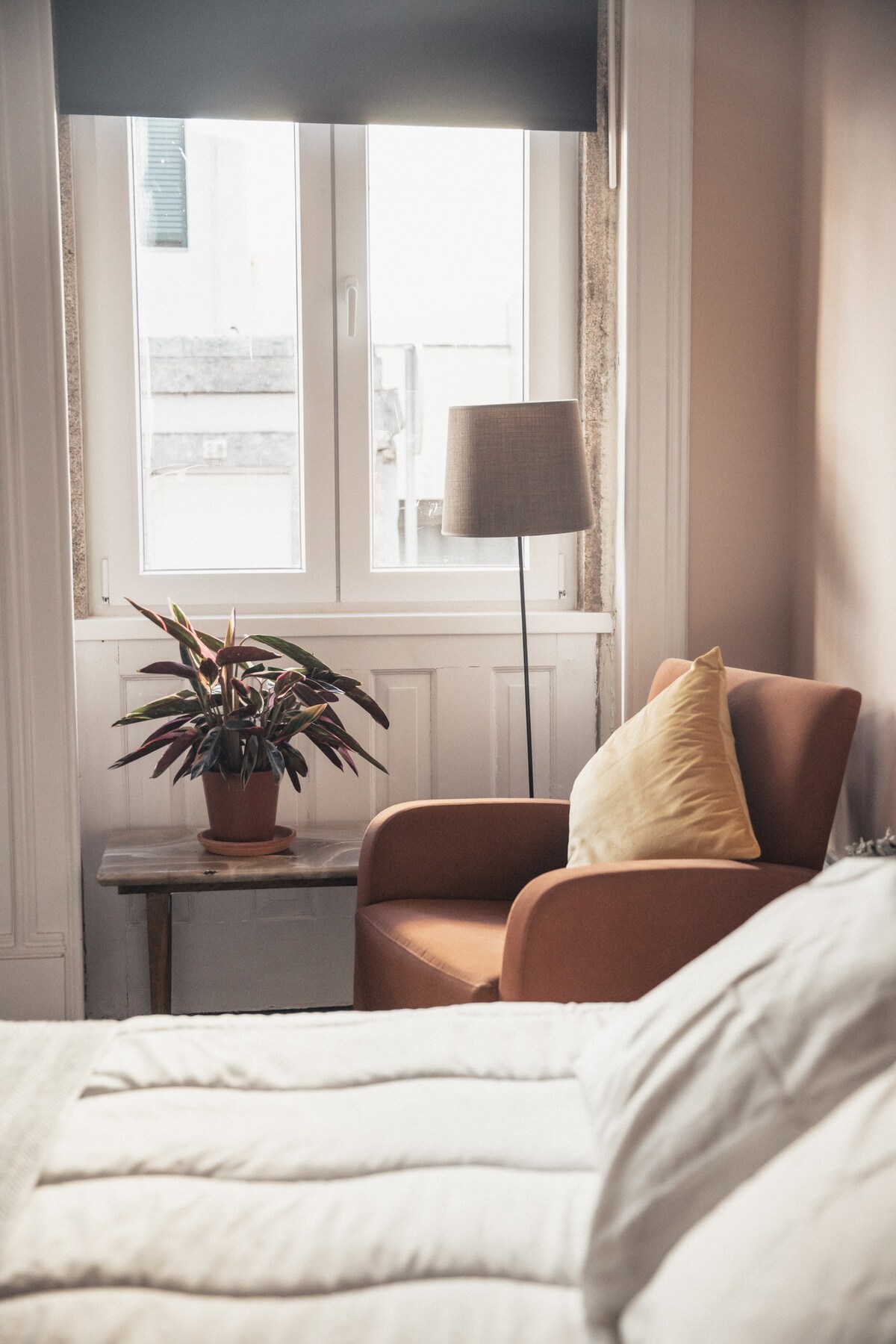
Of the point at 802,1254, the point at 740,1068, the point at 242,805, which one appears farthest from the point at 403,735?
the point at 802,1254

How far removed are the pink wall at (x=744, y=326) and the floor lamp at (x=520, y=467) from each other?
515 millimetres

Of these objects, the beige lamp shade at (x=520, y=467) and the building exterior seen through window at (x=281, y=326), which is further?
the building exterior seen through window at (x=281, y=326)

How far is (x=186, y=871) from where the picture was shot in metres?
2.49

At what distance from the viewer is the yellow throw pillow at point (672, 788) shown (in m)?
2.09

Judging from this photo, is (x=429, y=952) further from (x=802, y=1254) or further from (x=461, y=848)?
(x=802, y=1254)

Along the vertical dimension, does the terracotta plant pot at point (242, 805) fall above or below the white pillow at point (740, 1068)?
below

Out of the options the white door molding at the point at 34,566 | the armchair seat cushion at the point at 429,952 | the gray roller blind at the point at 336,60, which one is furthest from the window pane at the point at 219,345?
the armchair seat cushion at the point at 429,952

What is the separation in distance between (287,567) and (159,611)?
36 centimetres

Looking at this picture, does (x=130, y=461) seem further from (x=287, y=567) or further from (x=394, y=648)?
(x=394, y=648)

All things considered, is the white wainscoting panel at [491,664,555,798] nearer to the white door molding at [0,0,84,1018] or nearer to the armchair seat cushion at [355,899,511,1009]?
the armchair seat cushion at [355,899,511,1009]

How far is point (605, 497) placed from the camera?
305cm

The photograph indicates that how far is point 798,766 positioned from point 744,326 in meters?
1.31

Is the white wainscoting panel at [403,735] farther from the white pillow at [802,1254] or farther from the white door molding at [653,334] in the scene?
the white pillow at [802,1254]

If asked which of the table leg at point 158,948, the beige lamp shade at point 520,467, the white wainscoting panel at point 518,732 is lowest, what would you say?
the table leg at point 158,948
